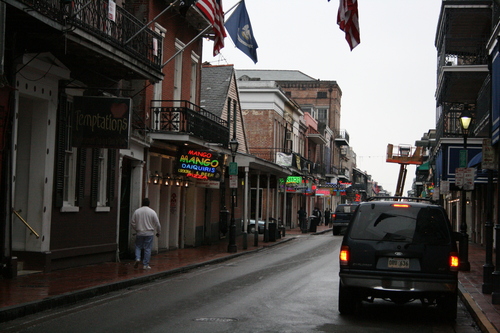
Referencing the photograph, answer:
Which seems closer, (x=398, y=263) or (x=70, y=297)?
(x=398, y=263)

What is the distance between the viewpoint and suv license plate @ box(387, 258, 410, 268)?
1041 centimetres

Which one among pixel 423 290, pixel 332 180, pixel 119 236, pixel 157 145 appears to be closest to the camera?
pixel 423 290

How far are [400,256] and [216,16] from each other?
12.5 metres

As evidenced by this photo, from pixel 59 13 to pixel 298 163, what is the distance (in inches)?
1527

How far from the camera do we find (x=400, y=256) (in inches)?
410

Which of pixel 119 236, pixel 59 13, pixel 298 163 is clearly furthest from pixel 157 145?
pixel 298 163

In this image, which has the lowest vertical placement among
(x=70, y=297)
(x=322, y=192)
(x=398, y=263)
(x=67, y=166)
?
(x=70, y=297)

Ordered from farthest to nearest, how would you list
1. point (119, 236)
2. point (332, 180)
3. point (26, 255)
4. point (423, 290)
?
1. point (332, 180)
2. point (119, 236)
3. point (26, 255)
4. point (423, 290)

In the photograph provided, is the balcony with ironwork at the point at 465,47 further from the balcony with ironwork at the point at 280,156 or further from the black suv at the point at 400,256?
the black suv at the point at 400,256

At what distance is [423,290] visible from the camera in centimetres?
1028

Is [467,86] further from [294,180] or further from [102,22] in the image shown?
[102,22]

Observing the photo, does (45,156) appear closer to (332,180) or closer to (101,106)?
(101,106)

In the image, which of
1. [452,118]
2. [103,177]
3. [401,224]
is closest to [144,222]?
[103,177]

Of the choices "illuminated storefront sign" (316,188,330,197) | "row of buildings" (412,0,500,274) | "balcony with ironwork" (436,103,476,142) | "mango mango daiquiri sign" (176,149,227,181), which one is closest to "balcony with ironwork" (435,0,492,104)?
"row of buildings" (412,0,500,274)
